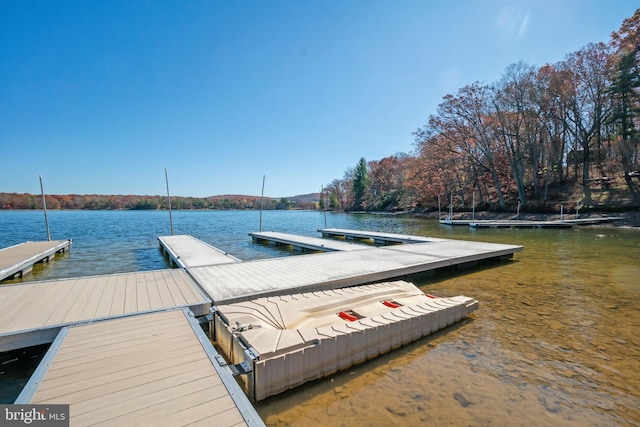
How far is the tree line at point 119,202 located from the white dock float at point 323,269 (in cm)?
3329

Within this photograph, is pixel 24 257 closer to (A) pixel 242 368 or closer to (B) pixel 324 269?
(B) pixel 324 269

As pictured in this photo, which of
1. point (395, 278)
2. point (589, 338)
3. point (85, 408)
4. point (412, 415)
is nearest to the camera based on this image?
point (85, 408)

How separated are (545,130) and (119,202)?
82767 mm

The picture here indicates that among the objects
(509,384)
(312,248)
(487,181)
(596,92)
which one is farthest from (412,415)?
(487,181)

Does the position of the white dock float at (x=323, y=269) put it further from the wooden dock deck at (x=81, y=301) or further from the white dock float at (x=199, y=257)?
the white dock float at (x=199, y=257)

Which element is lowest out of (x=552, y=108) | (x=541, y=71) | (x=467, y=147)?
(x=467, y=147)

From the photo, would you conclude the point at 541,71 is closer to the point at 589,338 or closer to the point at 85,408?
the point at 589,338

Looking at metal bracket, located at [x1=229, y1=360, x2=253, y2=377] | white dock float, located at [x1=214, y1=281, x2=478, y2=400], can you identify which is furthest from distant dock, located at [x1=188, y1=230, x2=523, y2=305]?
metal bracket, located at [x1=229, y1=360, x2=253, y2=377]

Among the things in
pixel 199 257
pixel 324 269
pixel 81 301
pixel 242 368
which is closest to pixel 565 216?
pixel 324 269

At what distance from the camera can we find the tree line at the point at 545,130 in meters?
21.0

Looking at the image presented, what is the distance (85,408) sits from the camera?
6.07 ft

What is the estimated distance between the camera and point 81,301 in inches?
156

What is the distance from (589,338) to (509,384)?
6.49ft

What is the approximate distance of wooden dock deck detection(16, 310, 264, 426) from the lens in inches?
71.6
